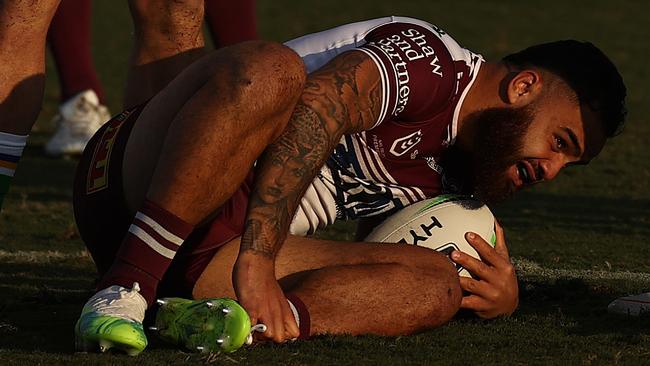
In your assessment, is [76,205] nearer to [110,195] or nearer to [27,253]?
[110,195]

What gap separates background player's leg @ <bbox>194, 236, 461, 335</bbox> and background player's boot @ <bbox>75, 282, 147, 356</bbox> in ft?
1.55

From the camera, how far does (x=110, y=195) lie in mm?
4531

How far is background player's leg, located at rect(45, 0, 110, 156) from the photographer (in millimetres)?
8938

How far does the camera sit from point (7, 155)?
4.62m

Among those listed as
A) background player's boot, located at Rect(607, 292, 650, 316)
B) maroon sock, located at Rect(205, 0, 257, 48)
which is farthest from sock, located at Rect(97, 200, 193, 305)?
maroon sock, located at Rect(205, 0, 257, 48)

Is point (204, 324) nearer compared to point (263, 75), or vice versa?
point (204, 324)

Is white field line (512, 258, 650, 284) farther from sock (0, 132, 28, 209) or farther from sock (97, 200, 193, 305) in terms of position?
sock (0, 132, 28, 209)

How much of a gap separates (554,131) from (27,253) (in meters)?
2.53

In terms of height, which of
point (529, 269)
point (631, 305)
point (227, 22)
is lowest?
point (227, 22)

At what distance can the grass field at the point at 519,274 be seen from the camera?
Answer: 407 cm

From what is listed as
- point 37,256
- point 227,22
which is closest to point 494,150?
point 37,256

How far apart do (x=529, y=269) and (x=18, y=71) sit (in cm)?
226

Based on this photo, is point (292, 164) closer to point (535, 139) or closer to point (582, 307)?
point (535, 139)

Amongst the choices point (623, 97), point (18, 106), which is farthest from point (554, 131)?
point (18, 106)
